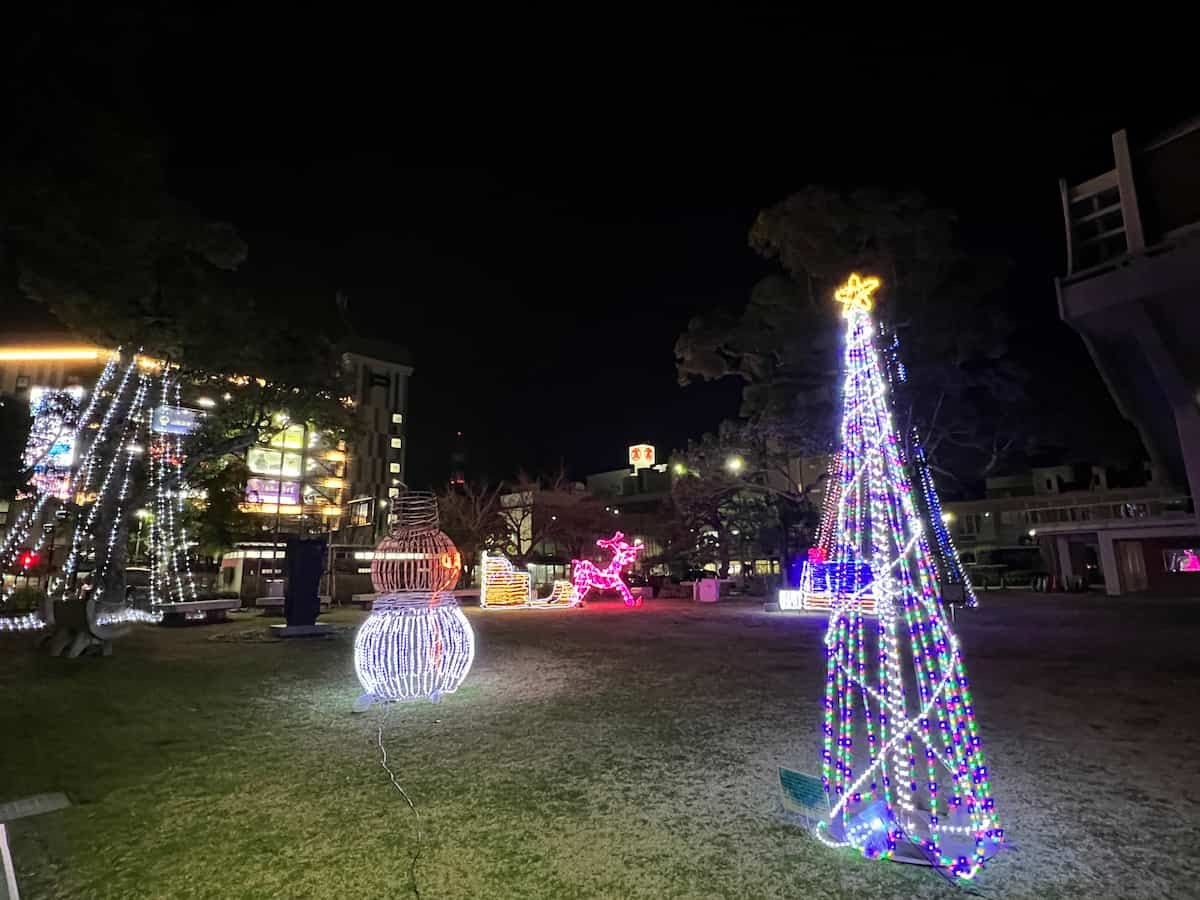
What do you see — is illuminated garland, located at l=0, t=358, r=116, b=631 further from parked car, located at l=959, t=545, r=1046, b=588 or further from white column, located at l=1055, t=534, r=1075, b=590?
parked car, located at l=959, t=545, r=1046, b=588

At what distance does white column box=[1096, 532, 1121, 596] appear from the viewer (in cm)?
2069

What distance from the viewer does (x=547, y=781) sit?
Answer: 13.1 feet

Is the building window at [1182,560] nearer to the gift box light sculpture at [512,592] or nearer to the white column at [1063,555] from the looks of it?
the white column at [1063,555]

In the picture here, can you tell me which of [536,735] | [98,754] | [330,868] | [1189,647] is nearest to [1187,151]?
[1189,647]

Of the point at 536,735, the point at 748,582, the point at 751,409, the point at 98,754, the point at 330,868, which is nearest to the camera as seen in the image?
the point at 330,868

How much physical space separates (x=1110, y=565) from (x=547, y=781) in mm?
23629

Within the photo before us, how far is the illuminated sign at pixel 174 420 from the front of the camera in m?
12.4

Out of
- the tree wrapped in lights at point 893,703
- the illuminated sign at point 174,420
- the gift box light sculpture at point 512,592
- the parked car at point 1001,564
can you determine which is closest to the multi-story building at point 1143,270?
the tree wrapped in lights at point 893,703

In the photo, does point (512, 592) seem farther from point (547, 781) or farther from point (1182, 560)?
point (1182, 560)

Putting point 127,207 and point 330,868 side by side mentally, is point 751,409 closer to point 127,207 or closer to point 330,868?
point 127,207

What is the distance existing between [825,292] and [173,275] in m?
16.8

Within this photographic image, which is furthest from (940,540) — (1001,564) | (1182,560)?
(1001,564)

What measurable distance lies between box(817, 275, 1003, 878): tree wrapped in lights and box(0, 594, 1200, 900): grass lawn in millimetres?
164

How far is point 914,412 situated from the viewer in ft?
65.1
